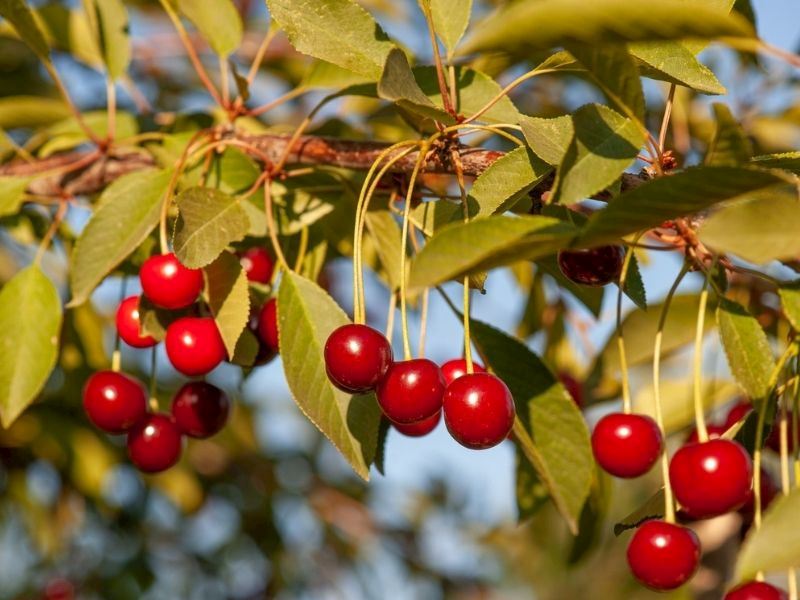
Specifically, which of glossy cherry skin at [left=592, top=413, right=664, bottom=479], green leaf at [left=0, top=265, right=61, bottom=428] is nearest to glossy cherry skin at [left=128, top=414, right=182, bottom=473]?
green leaf at [left=0, top=265, right=61, bottom=428]


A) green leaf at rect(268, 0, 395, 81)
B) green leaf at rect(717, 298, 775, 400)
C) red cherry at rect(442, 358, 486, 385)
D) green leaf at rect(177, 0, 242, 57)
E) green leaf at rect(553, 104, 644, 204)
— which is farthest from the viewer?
green leaf at rect(177, 0, 242, 57)

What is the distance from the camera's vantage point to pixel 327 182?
166 centimetres

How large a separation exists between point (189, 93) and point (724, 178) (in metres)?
2.77

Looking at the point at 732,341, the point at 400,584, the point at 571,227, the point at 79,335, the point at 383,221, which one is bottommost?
the point at 400,584

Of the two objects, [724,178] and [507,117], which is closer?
[724,178]

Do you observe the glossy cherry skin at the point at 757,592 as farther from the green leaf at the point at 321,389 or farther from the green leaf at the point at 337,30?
the green leaf at the point at 337,30

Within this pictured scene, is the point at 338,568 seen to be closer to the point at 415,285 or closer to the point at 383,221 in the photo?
the point at 383,221

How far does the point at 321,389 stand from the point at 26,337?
0.61m

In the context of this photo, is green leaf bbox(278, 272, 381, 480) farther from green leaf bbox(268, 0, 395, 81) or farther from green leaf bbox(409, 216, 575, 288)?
green leaf bbox(409, 216, 575, 288)

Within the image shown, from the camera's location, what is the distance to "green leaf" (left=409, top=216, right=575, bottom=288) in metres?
0.91

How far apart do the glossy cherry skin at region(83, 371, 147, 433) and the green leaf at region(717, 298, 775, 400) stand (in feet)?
3.06

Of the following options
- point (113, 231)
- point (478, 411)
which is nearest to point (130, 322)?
point (113, 231)

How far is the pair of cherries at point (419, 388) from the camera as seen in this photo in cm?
114

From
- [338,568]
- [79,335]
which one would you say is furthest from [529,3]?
[338,568]
